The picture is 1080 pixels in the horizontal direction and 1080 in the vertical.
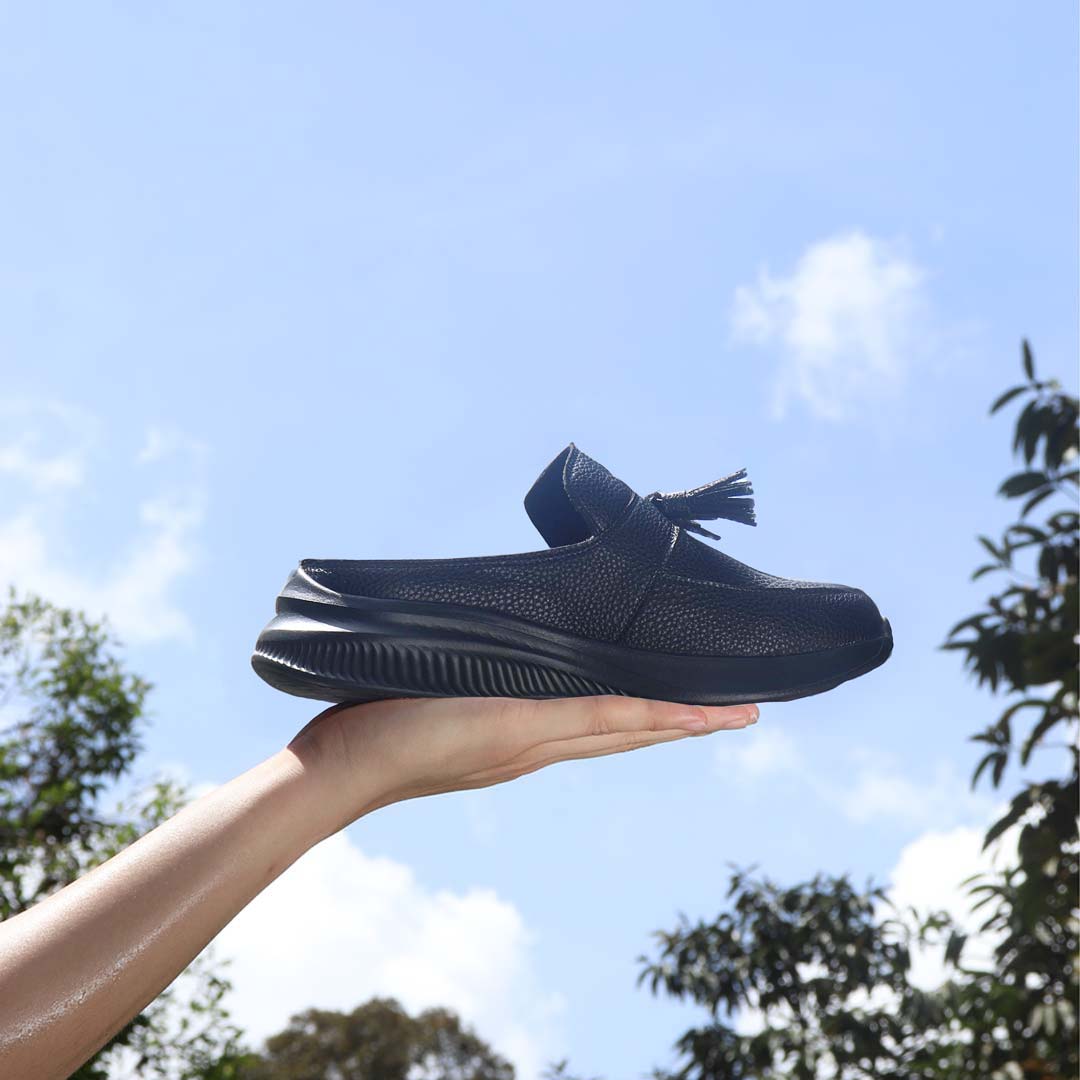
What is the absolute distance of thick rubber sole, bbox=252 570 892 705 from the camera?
192 cm

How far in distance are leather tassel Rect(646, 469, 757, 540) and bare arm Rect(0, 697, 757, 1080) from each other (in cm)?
55

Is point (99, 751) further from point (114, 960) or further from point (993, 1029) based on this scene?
point (114, 960)

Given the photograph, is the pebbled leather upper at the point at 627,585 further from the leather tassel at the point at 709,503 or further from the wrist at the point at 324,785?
the wrist at the point at 324,785

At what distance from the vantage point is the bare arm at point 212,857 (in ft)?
4.61

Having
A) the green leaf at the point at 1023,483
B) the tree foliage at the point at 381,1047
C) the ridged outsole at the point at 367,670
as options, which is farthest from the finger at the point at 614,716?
the tree foliage at the point at 381,1047

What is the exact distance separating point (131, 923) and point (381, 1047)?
2825cm

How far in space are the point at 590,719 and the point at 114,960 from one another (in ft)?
3.18

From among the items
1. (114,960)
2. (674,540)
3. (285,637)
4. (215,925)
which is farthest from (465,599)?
(114,960)

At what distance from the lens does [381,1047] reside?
27.2 m

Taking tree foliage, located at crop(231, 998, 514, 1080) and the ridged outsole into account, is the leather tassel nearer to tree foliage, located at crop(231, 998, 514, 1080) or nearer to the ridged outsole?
the ridged outsole

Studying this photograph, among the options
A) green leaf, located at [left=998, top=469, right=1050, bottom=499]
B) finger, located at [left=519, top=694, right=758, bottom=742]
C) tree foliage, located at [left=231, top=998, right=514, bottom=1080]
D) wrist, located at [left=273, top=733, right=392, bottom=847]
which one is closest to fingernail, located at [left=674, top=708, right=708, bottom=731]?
finger, located at [left=519, top=694, right=758, bottom=742]

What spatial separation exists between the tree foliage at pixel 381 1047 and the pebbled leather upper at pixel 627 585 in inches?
1077

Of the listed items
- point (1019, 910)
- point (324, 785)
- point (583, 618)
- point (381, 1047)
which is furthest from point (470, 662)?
point (381, 1047)

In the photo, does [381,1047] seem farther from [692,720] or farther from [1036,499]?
[692,720]
